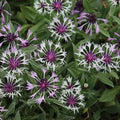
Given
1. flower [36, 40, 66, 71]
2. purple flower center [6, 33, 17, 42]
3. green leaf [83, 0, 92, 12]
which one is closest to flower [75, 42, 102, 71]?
flower [36, 40, 66, 71]

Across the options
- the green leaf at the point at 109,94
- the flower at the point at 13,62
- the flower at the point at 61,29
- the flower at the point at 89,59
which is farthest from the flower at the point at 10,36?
the green leaf at the point at 109,94

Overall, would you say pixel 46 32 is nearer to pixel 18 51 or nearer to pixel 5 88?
pixel 18 51

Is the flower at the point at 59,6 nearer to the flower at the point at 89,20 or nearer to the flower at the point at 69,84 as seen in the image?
the flower at the point at 89,20

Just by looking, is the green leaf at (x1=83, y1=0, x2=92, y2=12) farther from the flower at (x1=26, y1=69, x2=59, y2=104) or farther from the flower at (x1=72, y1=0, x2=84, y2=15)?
the flower at (x1=26, y1=69, x2=59, y2=104)

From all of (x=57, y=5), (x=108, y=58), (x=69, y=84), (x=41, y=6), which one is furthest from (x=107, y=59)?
(x=41, y=6)

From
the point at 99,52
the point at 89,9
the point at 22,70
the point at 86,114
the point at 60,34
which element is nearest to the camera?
the point at 22,70

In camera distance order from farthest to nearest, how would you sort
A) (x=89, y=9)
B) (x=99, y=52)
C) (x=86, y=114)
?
(x=86, y=114) → (x=89, y=9) → (x=99, y=52)

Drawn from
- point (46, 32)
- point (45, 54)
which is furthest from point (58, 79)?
point (46, 32)
